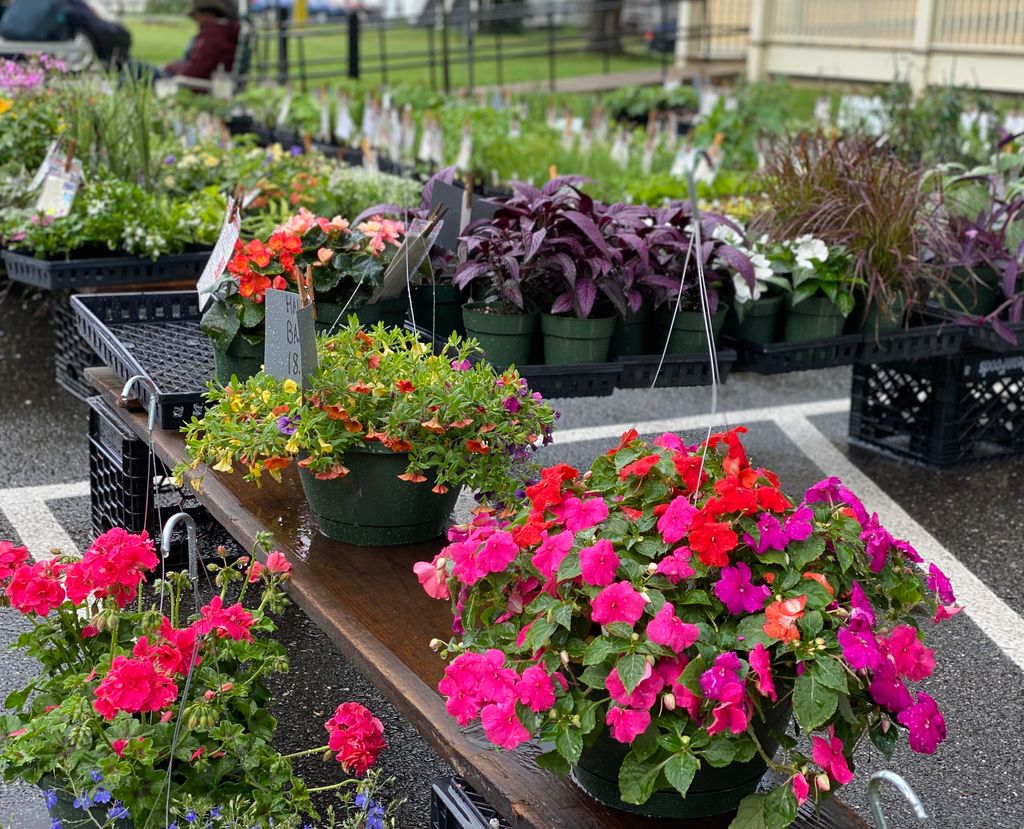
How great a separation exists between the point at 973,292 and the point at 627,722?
10.3 ft

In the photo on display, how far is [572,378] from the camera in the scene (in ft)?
11.9

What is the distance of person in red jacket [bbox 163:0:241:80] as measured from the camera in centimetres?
1124

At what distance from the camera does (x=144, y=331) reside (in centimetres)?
380

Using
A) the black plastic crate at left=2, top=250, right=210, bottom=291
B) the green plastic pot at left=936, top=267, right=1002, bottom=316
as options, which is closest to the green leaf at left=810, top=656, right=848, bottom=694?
the green plastic pot at left=936, top=267, right=1002, bottom=316

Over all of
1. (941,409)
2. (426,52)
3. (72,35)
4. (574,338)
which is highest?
(72,35)

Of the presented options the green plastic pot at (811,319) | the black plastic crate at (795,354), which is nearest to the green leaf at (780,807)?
the black plastic crate at (795,354)

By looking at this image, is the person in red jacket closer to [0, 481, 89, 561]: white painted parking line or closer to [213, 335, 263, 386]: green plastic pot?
[0, 481, 89, 561]: white painted parking line

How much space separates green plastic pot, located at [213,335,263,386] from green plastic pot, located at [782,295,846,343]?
1.69 m

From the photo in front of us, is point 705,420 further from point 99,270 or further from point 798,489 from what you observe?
point 99,270

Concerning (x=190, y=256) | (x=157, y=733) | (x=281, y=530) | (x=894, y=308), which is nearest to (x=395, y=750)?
(x=281, y=530)

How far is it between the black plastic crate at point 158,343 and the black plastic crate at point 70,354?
1137 mm

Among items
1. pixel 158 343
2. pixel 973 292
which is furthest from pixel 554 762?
pixel 973 292

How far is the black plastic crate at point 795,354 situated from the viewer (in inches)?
156

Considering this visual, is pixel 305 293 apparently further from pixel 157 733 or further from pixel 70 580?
pixel 157 733
